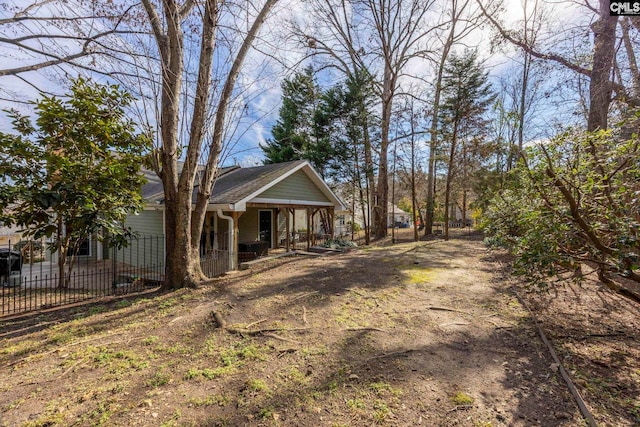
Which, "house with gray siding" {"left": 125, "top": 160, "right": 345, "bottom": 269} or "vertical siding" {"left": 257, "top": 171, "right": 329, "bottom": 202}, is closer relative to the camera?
"house with gray siding" {"left": 125, "top": 160, "right": 345, "bottom": 269}

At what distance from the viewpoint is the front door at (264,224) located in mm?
13789

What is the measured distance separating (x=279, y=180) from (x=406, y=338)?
7.99 metres

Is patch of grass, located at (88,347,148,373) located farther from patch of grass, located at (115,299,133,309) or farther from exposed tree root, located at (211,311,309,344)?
patch of grass, located at (115,299,133,309)

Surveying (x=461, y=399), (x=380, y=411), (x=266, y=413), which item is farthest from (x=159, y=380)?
(x=461, y=399)

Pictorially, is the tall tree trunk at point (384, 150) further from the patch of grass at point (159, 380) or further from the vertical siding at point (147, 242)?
the patch of grass at point (159, 380)

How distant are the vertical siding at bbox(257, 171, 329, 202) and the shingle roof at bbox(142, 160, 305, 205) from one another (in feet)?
1.56

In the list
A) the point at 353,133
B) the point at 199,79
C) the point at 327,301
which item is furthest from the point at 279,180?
the point at 353,133

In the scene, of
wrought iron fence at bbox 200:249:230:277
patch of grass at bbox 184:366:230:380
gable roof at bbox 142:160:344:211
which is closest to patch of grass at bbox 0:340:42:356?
patch of grass at bbox 184:366:230:380

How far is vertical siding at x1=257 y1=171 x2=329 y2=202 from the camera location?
36.4ft

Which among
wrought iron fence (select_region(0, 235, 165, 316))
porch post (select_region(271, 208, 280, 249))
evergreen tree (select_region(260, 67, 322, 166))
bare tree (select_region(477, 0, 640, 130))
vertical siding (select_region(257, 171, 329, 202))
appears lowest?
wrought iron fence (select_region(0, 235, 165, 316))

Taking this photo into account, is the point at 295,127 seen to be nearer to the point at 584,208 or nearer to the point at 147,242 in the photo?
the point at 147,242

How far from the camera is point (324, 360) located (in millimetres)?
3307

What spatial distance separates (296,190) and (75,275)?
308 inches

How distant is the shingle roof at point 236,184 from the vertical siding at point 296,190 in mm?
475
